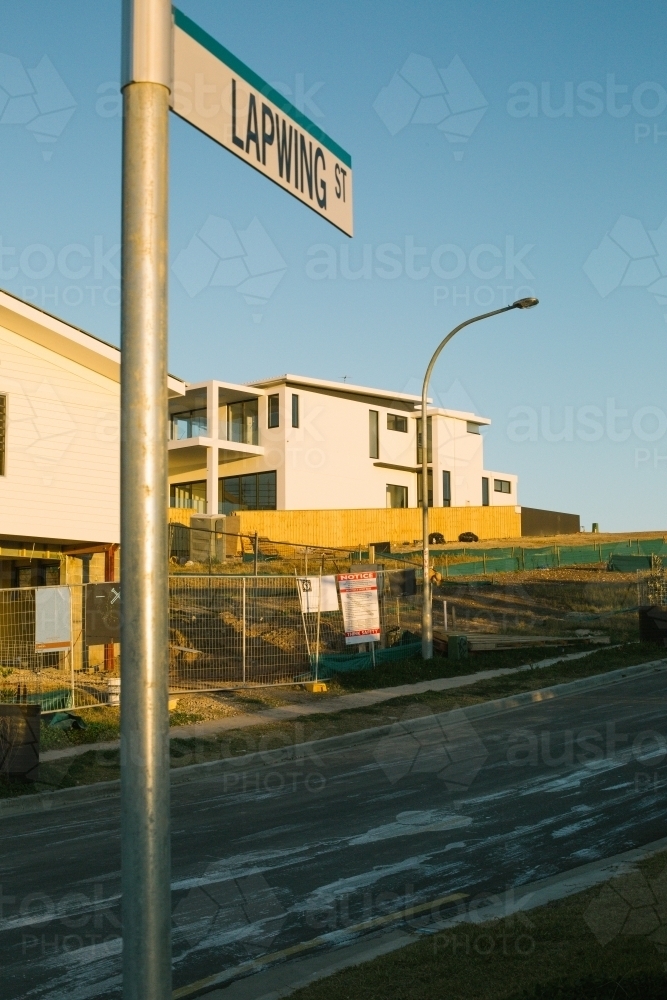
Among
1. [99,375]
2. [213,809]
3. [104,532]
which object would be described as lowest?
[213,809]

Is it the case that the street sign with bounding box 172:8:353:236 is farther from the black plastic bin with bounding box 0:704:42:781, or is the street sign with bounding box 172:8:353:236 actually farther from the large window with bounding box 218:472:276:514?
the large window with bounding box 218:472:276:514

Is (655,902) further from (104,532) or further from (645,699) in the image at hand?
(104,532)

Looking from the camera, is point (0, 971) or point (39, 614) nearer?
point (0, 971)

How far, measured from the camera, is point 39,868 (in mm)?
9250

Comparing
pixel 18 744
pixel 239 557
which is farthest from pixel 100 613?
pixel 239 557

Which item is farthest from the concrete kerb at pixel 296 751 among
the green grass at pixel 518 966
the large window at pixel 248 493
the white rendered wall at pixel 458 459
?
the white rendered wall at pixel 458 459

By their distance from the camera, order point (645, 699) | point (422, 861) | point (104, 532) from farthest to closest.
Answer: point (104, 532) < point (645, 699) < point (422, 861)

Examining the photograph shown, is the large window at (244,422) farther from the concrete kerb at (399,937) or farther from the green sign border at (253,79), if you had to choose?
the green sign border at (253,79)

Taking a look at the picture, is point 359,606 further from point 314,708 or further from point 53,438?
point 53,438

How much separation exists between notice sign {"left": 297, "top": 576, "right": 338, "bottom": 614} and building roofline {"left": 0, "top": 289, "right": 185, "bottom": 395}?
6.36 metres

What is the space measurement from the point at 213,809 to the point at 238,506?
4782cm

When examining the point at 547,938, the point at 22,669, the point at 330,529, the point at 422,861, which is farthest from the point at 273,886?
the point at 330,529

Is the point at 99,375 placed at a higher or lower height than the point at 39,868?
higher

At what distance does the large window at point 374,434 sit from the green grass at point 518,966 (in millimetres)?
56174
